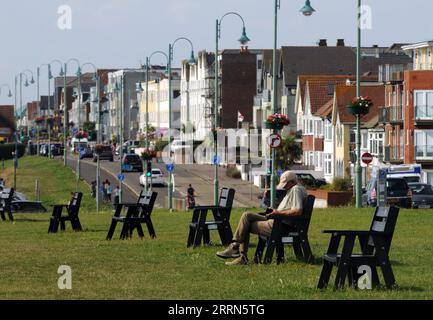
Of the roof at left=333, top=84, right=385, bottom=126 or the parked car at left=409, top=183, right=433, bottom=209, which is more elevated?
the roof at left=333, top=84, right=385, bottom=126

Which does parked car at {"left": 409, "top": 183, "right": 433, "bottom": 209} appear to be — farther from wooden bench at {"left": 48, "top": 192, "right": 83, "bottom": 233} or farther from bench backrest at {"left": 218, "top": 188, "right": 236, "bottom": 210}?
bench backrest at {"left": 218, "top": 188, "right": 236, "bottom": 210}

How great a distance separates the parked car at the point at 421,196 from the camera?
179ft

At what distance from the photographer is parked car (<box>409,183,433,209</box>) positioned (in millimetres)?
54562

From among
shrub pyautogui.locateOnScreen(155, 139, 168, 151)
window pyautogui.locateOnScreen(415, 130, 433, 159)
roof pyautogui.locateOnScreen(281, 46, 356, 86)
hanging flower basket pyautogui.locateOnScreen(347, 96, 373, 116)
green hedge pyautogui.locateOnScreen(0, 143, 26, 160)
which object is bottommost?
green hedge pyautogui.locateOnScreen(0, 143, 26, 160)

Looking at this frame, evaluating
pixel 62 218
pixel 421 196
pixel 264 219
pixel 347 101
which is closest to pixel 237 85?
pixel 347 101

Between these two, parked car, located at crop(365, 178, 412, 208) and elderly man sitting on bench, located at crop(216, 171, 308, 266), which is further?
parked car, located at crop(365, 178, 412, 208)

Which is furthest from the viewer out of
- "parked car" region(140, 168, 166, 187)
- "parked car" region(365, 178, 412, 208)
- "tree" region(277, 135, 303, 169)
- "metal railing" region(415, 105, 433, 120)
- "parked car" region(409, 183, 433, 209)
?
"tree" region(277, 135, 303, 169)

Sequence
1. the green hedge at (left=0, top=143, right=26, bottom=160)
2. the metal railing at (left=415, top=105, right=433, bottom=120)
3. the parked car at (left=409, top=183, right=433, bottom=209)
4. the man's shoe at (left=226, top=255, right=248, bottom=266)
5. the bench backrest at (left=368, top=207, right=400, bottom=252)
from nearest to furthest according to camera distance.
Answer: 1. the bench backrest at (left=368, top=207, right=400, bottom=252)
2. the man's shoe at (left=226, top=255, right=248, bottom=266)
3. the parked car at (left=409, top=183, right=433, bottom=209)
4. the metal railing at (left=415, top=105, right=433, bottom=120)
5. the green hedge at (left=0, top=143, right=26, bottom=160)

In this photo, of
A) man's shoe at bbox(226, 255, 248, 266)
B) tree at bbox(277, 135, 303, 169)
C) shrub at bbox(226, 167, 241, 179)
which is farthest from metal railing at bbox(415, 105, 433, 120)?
man's shoe at bbox(226, 255, 248, 266)

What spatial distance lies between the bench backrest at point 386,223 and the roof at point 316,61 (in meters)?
111

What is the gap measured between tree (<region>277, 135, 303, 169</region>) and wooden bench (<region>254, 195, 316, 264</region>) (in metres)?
84.7

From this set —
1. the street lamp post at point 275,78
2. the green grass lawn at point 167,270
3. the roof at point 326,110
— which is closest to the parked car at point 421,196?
the street lamp post at point 275,78
